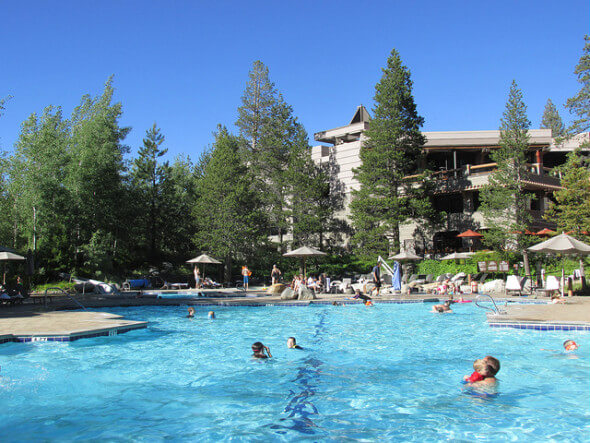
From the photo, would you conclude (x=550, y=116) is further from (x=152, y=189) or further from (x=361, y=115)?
(x=152, y=189)

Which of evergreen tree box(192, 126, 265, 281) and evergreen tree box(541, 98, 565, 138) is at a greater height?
evergreen tree box(541, 98, 565, 138)

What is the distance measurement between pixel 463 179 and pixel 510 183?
208 inches

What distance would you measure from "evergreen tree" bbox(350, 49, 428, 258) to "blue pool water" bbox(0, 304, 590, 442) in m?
15.5

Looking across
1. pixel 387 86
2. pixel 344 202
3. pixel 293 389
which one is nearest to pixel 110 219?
pixel 344 202

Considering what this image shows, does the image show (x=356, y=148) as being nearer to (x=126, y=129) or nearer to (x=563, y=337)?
(x=126, y=129)

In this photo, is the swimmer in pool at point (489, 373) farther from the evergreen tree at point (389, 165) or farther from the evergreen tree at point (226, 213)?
the evergreen tree at point (226, 213)

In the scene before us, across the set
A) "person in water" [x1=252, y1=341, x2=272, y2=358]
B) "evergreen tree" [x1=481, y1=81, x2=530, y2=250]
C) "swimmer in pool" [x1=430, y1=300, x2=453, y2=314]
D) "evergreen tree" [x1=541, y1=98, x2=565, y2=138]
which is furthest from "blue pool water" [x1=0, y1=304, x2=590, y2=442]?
"evergreen tree" [x1=541, y1=98, x2=565, y2=138]

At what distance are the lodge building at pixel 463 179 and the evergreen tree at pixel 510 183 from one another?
8.40 ft

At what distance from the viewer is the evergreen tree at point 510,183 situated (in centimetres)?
2347

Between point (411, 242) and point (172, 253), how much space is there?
17.4m

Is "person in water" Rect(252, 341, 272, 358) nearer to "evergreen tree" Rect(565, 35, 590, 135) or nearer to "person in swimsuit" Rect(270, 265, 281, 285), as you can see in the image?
"person in swimsuit" Rect(270, 265, 281, 285)

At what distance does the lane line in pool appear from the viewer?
5262 mm

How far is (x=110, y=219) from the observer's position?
89.4 ft

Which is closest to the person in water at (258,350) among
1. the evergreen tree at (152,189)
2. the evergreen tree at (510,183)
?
the evergreen tree at (510,183)
